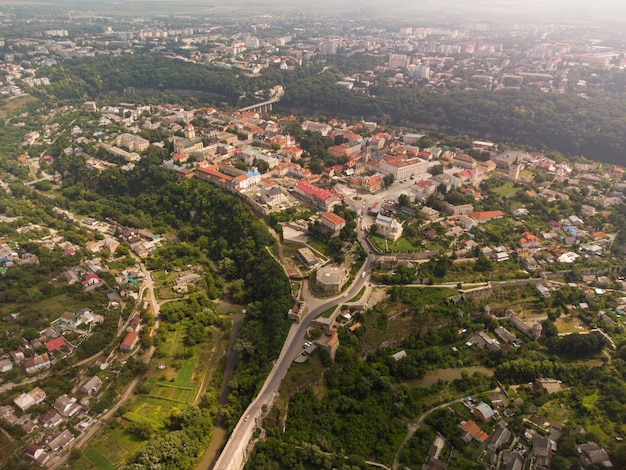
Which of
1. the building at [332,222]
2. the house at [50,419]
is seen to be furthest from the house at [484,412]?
the house at [50,419]

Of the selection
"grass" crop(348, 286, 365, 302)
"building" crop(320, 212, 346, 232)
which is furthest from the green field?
"building" crop(320, 212, 346, 232)

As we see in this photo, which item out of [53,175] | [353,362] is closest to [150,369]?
[353,362]

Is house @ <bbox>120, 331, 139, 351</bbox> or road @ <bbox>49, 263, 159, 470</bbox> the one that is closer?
road @ <bbox>49, 263, 159, 470</bbox>

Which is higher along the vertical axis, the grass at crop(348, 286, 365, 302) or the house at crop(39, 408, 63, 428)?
the grass at crop(348, 286, 365, 302)

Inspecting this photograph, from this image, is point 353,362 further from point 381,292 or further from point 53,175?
point 53,175

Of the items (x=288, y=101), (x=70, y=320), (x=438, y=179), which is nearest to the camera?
(x=70, y=320)

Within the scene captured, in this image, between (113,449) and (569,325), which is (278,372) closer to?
(113,449)

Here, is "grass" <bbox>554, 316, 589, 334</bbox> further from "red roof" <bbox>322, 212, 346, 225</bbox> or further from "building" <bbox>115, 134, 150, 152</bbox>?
"building" <bbox>115, 134, 150, 152</bbox>
